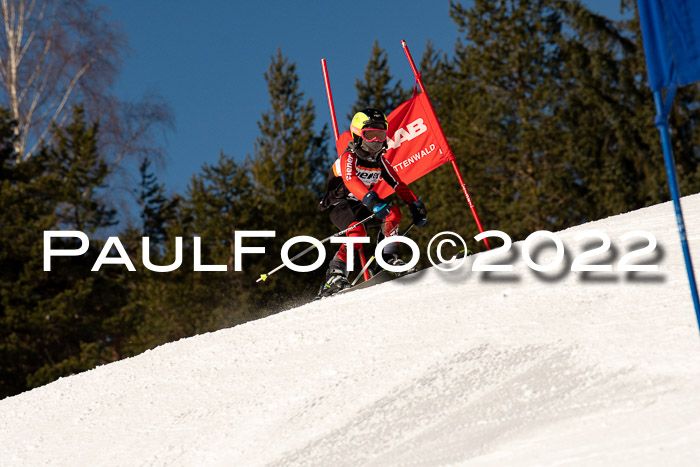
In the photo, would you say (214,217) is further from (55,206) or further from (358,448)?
(358,448)

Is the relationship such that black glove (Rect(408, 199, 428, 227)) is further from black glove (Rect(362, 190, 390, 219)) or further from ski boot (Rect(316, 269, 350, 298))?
ski boot (Rect(316, 269, 350, 298))

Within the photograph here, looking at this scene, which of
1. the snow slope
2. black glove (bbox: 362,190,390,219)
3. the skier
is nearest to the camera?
the snow slope

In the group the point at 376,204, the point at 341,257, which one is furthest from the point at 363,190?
the point at 341,257

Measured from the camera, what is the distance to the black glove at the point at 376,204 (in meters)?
6.46

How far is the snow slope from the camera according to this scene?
3023 mm

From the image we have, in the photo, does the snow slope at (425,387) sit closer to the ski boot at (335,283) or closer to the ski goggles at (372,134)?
the ski boot at (335,283)

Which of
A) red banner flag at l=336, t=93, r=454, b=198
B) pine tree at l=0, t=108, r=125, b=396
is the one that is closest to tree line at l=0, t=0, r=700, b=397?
pine tree at l=0, t=108, r=125, b=396

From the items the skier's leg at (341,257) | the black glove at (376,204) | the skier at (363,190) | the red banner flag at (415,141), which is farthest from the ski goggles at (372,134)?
the red banner flag at (415,141)

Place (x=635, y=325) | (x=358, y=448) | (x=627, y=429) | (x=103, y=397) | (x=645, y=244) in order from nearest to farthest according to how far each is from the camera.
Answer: (x=627, y=429) → (x=358, y=448) → (x=635, y=325) → (x=103, y=397) → (x=645, y=244)

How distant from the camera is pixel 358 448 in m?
3.35

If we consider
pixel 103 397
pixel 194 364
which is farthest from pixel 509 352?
pixel 103 397

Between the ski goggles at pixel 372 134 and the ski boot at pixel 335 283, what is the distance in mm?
1256

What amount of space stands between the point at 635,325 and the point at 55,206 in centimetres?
1964

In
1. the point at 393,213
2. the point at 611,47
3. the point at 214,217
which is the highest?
the point at 611,47
